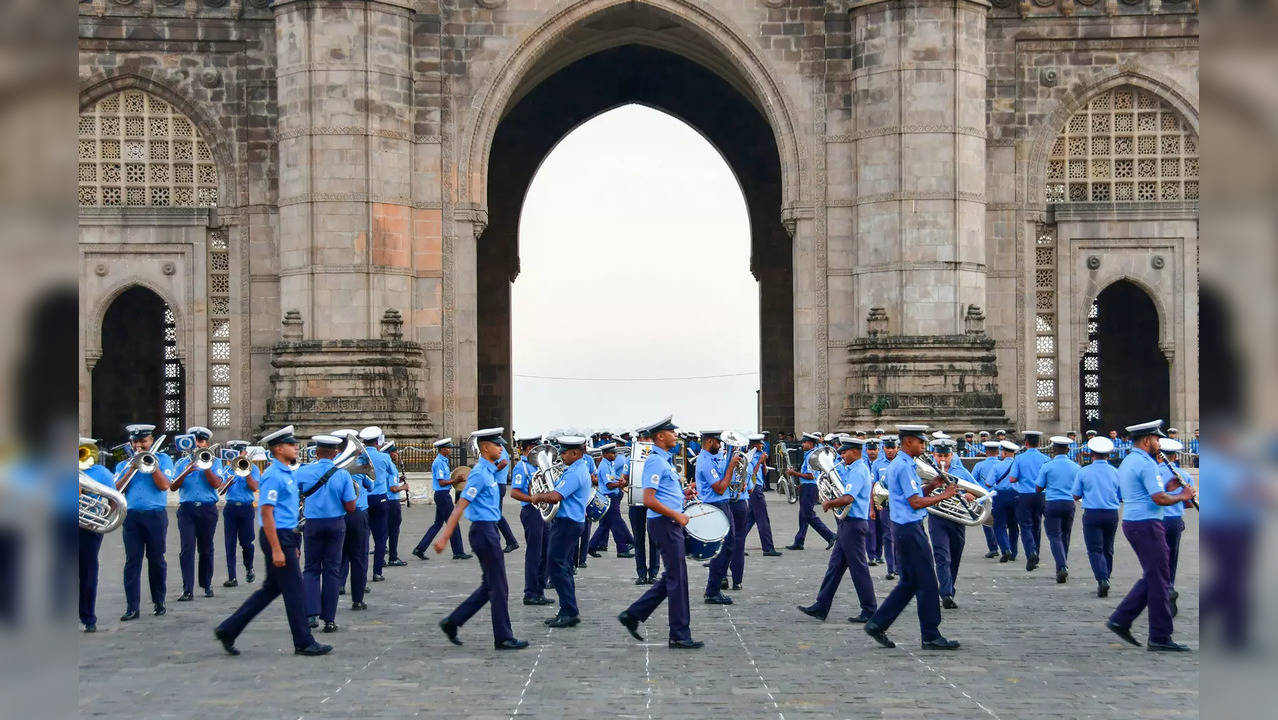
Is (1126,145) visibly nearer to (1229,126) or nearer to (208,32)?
(208,32)

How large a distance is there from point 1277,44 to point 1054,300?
109 feet

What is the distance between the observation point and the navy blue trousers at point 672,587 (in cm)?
1201

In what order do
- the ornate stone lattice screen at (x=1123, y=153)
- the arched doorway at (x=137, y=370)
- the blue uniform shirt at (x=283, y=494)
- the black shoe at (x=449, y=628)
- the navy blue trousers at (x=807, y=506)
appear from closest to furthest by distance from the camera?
the black shoe at (x=449, y=628) < the blue uniform shirt at (x=283, y=494) < the navy blue trousers at (x=807, y=506) < the ornate stone lattice screen at (x=1123, y=153) < the arched doorway at (x=137, y=370)

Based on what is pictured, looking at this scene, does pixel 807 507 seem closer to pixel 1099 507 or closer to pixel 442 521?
pixel 442 521

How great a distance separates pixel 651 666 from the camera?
1112 cm

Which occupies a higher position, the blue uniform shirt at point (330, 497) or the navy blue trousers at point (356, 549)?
the blue uniform shirt at point (330, 497)

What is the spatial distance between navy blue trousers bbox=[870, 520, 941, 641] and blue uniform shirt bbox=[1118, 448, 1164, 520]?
1581 millimetres

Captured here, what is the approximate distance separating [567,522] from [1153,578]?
527cm

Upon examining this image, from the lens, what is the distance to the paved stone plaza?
938 cm

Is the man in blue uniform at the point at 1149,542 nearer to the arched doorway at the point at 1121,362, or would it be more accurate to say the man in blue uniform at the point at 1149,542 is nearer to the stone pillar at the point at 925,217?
the stone pillar at the point at 925,217

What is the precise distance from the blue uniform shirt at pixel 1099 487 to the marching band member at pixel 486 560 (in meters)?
6.41

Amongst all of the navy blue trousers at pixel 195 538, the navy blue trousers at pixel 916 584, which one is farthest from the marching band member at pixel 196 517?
the navy blue trousers at pixel 916 584

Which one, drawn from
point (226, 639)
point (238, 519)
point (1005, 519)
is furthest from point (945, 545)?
point (238, 519)

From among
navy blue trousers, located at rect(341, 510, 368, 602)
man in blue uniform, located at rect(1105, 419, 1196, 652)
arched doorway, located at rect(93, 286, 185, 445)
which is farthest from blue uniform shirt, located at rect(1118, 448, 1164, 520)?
arched doorway, located at rect(93, 286, 185, 445)
